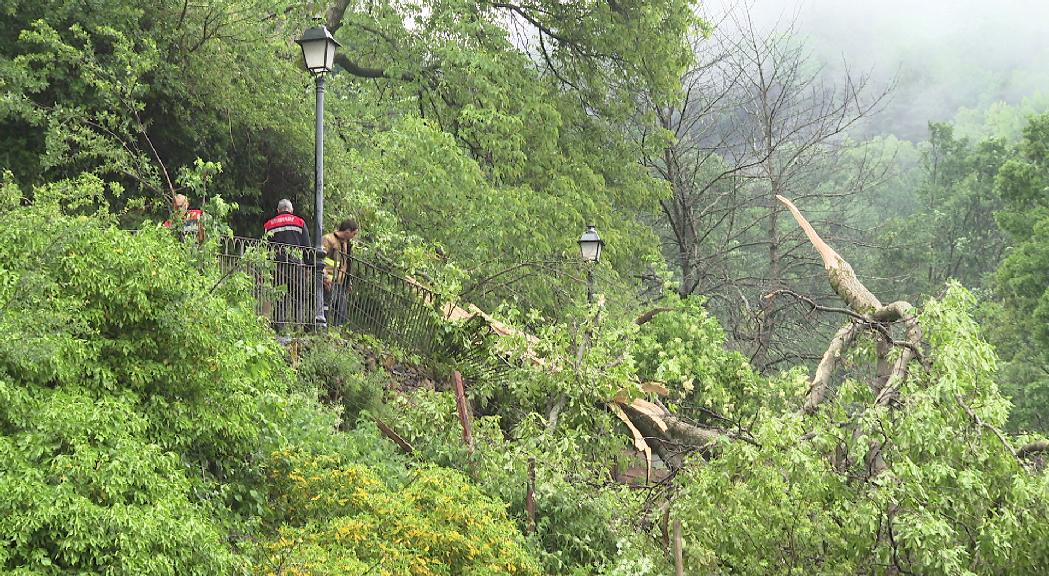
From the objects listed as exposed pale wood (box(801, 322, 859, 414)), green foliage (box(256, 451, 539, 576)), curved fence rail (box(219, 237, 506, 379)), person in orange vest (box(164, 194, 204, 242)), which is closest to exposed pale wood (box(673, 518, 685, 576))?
green foliage (box(256, 451, 539, 576))

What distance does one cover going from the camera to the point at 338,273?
41.2 feet

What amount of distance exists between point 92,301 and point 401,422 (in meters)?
4.46

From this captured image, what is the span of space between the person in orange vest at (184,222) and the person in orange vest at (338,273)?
1.87 m

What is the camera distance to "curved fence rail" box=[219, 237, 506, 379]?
1159cm

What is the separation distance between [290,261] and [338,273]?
1.08 meters

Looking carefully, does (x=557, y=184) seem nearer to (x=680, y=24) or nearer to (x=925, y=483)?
(x=680, y=24)

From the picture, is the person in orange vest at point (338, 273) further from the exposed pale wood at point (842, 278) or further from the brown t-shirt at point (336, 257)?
the exposed pale wood at point (842, 278)

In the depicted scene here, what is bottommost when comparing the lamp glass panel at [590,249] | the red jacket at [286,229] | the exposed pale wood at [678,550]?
the exposed pale wood at [678,550]

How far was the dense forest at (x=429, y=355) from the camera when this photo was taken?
6.52 m

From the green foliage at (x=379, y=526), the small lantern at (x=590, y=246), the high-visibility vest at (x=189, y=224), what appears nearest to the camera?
the green foliage at (x=379, y=526)

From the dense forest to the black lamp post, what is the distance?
1.96ft

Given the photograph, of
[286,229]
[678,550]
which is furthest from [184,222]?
[678,550]

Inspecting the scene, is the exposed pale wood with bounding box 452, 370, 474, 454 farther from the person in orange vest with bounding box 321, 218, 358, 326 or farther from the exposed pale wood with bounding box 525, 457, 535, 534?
the person in orange vest with bounding box 321, 218, 358, 326

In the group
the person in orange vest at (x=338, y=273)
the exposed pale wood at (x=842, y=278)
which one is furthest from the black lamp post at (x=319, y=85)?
the exposed pale wood at (x=842, y=278)
